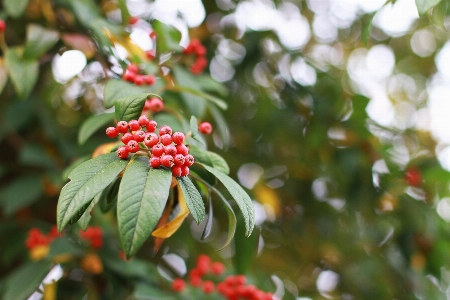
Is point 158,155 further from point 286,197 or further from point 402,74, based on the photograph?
point 402,74

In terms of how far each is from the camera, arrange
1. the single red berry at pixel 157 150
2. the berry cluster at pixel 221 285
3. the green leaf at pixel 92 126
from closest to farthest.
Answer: the single red berry at pixel 157 150
the green leaf at pixel 92 126
the berry cluster at pixel 221 285

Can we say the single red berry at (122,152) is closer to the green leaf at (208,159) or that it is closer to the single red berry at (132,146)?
the single red berry at (132,146)

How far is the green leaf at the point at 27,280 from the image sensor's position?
4.80 feet

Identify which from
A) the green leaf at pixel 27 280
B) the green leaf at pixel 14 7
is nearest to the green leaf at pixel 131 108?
the green leaf at pixel 14 7

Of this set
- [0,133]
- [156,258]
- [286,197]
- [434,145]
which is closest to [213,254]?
[156,258]

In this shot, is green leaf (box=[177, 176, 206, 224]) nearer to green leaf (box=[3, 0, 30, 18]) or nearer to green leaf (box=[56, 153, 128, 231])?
green leaf (box=[56, 153, 128, 231])

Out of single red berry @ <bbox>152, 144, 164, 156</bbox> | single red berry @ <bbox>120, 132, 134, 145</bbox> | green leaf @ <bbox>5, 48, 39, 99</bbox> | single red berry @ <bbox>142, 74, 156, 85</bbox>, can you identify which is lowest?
green leaf @ <bbox>5, 48, 39, 99</bbox>

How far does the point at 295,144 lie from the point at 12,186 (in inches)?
54.1

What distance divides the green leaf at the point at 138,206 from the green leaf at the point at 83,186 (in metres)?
0.04

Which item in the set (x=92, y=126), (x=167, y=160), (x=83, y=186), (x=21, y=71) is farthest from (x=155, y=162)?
(x=21, y=71)

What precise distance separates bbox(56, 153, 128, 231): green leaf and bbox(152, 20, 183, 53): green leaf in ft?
2.38

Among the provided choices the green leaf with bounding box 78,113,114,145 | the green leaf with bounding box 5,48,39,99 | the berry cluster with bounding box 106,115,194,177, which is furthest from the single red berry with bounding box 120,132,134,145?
the green leaf with bounding box 5,48,39,99

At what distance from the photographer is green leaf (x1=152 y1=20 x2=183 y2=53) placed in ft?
4.49

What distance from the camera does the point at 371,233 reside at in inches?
92.4
